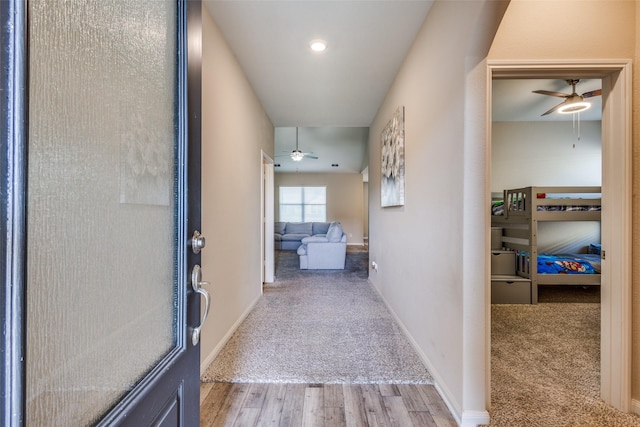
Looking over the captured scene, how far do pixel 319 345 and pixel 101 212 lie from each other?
2102mm

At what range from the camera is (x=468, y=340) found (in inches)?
57.8

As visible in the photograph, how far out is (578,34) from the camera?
157 cm

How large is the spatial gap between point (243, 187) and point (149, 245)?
232cm

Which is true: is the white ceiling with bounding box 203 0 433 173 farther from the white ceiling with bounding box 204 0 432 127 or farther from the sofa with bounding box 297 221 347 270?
the sofa with bounding box 297 221 347 270

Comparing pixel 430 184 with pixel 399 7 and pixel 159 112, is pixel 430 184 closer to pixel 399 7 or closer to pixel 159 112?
pixel 399 7

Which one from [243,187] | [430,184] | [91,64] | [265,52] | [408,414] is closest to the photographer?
[91,64]

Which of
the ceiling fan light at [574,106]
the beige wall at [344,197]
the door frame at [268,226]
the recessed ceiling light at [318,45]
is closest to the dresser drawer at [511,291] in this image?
the ceiling fan light at [574,106]

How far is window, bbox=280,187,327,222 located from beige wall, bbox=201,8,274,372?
22.6 ft

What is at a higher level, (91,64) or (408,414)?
(91,64)

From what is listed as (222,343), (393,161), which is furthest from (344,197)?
(222,343)

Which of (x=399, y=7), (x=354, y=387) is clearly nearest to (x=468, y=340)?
(x=354, y=387)

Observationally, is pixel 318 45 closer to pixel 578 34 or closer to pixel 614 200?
pixel 578 34

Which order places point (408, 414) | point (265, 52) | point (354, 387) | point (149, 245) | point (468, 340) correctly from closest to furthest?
point (149, 245)
point (468, 340)
point (408, 414)
point (354, 387)
point (265, 52)

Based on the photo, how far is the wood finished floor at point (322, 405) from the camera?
1535mm
